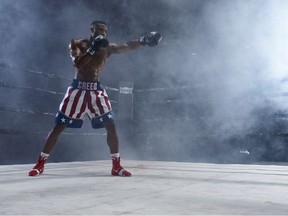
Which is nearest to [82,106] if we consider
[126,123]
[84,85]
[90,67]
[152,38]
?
[84,85]

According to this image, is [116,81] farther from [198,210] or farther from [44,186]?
[198,210]

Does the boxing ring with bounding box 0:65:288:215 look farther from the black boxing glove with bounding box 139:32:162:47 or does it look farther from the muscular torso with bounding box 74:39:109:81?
the black boxing glove with bounding box 139:32:162:47

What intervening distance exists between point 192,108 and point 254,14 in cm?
151

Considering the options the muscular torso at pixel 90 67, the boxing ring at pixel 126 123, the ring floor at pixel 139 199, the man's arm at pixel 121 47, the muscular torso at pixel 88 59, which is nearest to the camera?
the ring floor at pixel 139 199

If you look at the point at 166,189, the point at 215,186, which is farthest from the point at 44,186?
the point at 215,186

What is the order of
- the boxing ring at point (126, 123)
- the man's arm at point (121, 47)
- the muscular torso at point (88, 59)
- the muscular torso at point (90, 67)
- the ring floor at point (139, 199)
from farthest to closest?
the boxing ring at point (126, 123) → the man's arm at point (121, 47) → the muscular torso at point (90, 67) → the muscular torso at point (88, 59) → the ring floor at point (139, 199)

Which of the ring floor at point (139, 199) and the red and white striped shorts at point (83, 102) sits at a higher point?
the red and white striped shorts at point (83, 102)

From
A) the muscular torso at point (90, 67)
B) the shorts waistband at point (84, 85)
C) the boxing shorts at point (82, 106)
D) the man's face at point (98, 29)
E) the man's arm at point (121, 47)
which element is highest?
the man's face at point (98, 29)

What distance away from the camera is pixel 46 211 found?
1141 mm

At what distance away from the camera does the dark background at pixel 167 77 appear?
142 inches

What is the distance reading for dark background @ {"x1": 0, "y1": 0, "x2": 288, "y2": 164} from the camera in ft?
11.8

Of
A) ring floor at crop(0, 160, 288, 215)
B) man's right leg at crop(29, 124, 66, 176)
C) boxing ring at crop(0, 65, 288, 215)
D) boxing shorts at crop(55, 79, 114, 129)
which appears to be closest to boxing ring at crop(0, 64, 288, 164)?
boxing ring at crop(0, 65, 288, 215)

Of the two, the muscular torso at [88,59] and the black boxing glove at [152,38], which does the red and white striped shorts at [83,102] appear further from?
the black boxing glove at [152,38]

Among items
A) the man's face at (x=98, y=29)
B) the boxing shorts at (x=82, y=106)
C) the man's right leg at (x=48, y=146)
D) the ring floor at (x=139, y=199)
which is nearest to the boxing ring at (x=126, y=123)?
the man's right leg at (x=48, y=146)
